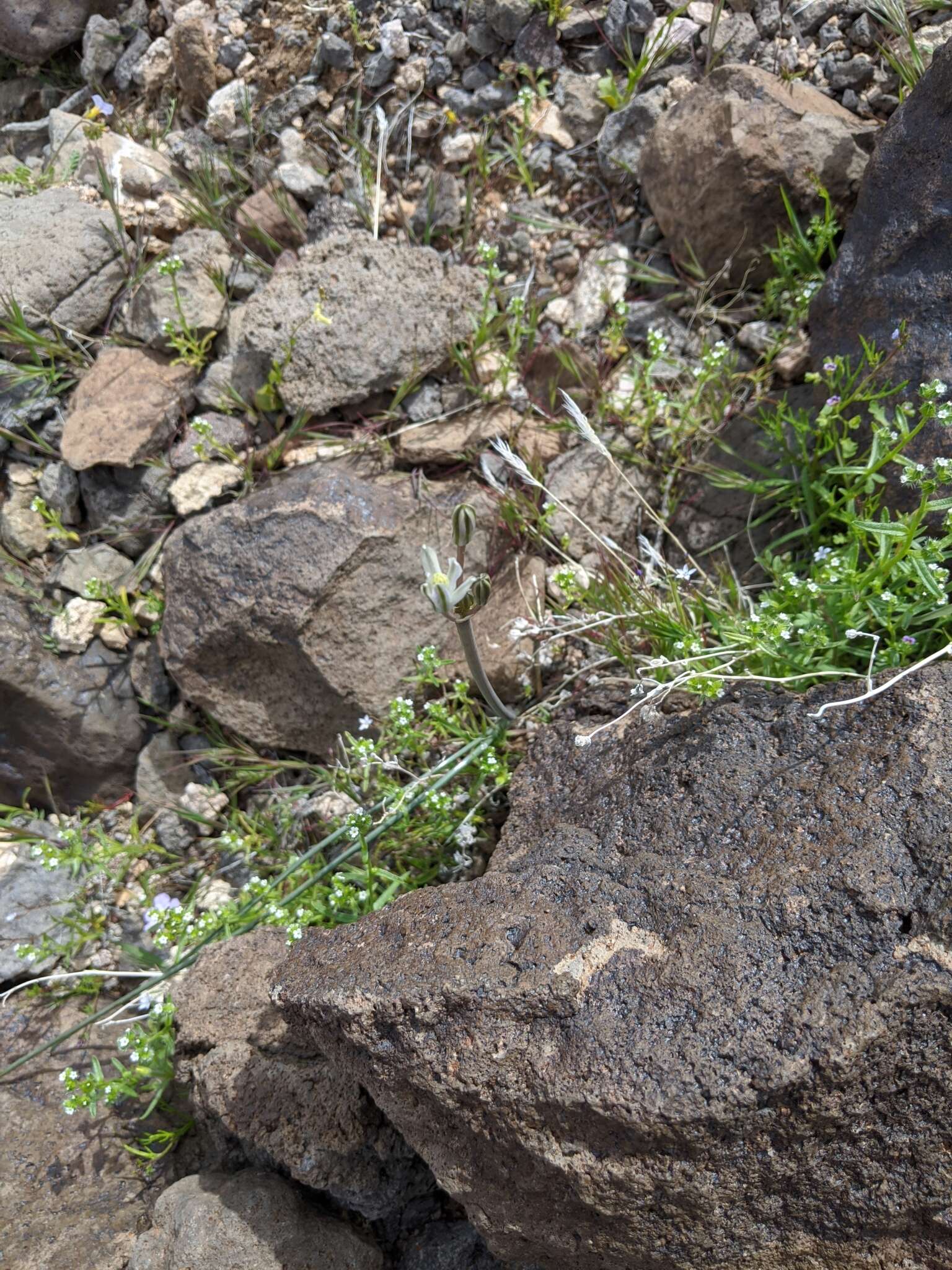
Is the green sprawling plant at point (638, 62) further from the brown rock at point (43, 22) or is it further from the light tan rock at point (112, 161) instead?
the brown rock at point (43, 22)

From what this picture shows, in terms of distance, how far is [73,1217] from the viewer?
99.3 inches

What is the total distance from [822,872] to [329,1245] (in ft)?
4.82

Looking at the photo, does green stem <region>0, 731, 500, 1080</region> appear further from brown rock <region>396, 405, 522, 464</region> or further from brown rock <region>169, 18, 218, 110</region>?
brown rock <region>169, 18, 218, 110</region>

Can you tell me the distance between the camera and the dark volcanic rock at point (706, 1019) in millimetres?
1726

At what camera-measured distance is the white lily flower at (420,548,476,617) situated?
7.68 ft

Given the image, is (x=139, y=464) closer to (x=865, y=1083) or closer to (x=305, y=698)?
(x=305, y=698)

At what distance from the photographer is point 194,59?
3.98m

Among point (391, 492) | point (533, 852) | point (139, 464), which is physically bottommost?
point (533, 852)

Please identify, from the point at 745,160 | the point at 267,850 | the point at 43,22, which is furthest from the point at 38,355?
the point at 745,160

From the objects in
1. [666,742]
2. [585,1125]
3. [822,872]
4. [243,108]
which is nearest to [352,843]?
[666,742]

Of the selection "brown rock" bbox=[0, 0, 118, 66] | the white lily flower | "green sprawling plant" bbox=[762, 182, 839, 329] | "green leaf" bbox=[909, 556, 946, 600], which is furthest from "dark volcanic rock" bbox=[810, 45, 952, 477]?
"brown rock" bbox=[0, 0, 118, 66]

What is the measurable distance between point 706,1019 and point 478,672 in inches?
45.3

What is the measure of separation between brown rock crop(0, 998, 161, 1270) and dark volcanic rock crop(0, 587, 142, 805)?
918 millimetres

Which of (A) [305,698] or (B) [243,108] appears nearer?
(A) [305,698]
